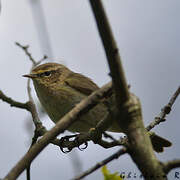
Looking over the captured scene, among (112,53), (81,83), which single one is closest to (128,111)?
(112,53)

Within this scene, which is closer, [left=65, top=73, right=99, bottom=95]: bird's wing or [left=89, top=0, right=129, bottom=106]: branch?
[left=89, top=0, right=129, bottom=106]: branch

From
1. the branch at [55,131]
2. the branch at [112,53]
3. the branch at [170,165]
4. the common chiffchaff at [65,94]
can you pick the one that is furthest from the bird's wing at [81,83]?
the branch at [170,165]

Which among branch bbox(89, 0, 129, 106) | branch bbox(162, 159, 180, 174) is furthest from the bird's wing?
→ branch bbox(162, 159, 180, 174)

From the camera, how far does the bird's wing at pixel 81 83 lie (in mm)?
5320

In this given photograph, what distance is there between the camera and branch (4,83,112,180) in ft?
5.49

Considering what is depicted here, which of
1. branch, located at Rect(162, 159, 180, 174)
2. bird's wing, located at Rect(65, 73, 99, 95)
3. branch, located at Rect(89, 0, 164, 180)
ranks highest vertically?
branch, located at Rect(89, 0, 164, 180)

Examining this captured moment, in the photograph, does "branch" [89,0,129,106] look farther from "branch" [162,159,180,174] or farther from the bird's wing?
the bird's wing

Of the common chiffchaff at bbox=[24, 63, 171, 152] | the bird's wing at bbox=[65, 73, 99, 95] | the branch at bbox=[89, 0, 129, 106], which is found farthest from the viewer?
the bird's wing at bbox=[65, 73, 99, 95]

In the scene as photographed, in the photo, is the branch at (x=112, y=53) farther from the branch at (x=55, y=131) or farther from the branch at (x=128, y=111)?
the branch at (x=55, y=131)

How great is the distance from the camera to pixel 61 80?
5742mm

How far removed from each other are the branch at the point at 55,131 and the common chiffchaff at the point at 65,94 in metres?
2.62

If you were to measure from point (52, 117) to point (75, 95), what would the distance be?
50 cm

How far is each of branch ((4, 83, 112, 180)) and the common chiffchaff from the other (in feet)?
8.58

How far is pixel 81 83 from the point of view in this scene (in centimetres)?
554
